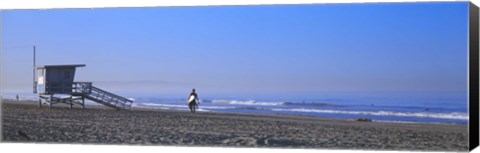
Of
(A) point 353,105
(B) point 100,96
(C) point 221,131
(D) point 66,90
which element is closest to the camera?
(A) point 353,105

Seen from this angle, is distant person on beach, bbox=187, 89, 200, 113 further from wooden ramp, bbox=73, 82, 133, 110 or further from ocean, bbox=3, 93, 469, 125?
wooden ramp, bbox=73, 82, 133, 110

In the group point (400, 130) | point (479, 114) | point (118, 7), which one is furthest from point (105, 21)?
point (479, 114)

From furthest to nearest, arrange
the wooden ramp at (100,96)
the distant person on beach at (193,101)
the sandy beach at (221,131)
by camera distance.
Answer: the wooden ramp at (100,96) → the distant person on beach at (193,101) → the sandy beach at (221,131)

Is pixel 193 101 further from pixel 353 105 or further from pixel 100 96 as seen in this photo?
pixel 353 105

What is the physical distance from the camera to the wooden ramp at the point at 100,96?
17.7m

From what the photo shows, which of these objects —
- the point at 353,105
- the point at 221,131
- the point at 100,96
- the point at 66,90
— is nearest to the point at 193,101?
the point at 221,131

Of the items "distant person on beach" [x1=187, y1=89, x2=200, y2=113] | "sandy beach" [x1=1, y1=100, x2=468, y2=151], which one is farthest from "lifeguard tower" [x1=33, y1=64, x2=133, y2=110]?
"distant person on beach" [x1=187, y1=89, x2=200, y2=113]

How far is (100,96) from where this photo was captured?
19.0 m

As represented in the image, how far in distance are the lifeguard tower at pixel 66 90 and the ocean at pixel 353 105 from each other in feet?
2.83

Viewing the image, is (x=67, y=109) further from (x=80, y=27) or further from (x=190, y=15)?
(x=190, y=15)

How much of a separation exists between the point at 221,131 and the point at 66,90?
19.3 ft

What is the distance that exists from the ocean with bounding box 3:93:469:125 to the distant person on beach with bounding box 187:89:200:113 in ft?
0.37

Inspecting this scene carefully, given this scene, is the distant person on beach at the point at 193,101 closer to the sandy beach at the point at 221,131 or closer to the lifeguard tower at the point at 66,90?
the sandy beach at the point at 221,131

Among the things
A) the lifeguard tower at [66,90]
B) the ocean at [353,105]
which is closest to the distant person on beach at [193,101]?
the ocean at [353,105]
